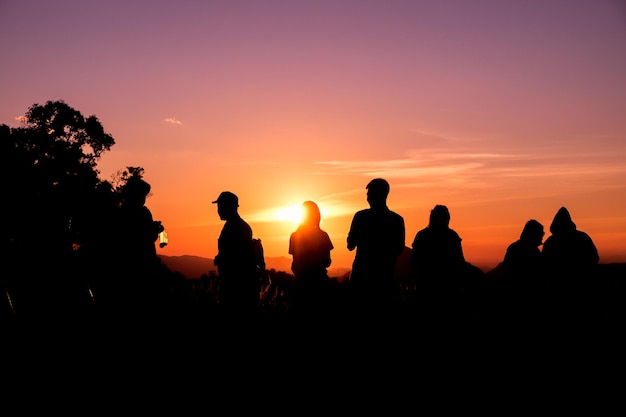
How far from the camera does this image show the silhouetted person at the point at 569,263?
8.21 meters

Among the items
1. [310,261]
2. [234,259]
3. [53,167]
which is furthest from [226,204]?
[53,167]

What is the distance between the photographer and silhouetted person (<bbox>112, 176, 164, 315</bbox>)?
724cm

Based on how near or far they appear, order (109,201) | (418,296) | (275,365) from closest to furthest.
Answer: (275,365) < (418,296) < (109,201)

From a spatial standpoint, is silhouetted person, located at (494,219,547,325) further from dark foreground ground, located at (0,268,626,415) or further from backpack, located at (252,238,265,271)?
backpack, located at (252,238,265,271)

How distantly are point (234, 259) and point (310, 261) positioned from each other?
61.8 inches

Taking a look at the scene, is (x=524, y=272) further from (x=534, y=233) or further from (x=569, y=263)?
(x=569, y=263)

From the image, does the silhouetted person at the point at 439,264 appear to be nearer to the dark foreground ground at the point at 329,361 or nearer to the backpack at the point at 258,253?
the dark foreground ground at the point at 329,361

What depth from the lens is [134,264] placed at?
23.9ft

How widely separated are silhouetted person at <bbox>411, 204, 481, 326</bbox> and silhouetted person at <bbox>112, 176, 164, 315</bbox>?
3.62m

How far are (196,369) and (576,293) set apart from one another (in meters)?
5.55

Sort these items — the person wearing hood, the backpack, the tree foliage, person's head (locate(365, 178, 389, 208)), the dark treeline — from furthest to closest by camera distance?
the tree foliage < the person wearing hood < the backpack < person's head (locate(365, 178, 389, 208)) < the dark treeline

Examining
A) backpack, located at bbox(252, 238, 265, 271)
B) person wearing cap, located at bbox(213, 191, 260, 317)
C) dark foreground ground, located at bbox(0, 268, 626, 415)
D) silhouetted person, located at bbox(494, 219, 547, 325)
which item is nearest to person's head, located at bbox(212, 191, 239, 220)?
person wearing cap, located at bbox(213, 191, 260, 317)

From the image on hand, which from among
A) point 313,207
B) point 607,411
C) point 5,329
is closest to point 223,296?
point 313,207

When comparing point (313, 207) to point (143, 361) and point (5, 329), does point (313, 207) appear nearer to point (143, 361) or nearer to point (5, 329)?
point (143, 361)
